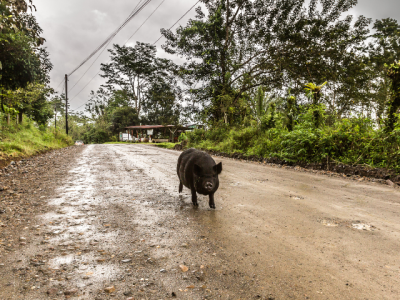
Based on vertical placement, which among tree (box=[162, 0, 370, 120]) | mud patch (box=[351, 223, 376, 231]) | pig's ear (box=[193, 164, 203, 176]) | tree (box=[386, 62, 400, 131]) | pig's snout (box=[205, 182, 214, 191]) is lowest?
mud patch (box=[351, 223, 376, 231])

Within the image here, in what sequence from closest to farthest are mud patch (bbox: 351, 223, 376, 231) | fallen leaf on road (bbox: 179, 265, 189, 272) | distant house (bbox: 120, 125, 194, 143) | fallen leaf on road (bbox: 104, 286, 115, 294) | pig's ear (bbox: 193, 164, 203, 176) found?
fallen leaf on road (bbox: 104, 286, 115, 294), fallen leaf on road (bbox: 179, 265, 189, 272), mud patch (bbox: 351, 223, 376, 231), pig's ear (bbox: 193, 164, 203, 176), distant house (bbox: 120, 125, 194, 143)

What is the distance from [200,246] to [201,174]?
1.29m

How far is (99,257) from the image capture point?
2494mm

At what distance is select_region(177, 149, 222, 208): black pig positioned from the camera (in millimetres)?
3756

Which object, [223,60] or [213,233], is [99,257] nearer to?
[213,233]

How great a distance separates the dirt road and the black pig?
1.25 ft

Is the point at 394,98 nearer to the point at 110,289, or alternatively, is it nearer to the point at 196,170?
the point at 196,170

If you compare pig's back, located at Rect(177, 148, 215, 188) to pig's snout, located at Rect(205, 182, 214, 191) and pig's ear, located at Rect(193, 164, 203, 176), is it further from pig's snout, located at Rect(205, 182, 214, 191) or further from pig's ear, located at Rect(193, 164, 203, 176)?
pig's snout, located at Rect(205, 182, 214, 191)

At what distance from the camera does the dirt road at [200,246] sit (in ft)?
6.60

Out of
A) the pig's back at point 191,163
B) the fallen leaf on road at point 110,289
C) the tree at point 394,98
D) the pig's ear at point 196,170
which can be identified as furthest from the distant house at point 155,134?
the fallen leaf on road at point 110,289

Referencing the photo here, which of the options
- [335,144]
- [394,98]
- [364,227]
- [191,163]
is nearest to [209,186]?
[191,163]

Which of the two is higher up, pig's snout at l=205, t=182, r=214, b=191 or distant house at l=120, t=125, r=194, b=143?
distant house at l=120, t=125, r=194, b=143

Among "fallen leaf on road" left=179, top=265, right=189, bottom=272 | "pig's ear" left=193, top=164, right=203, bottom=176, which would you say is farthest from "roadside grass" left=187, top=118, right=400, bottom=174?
"fallen leaf on road" left=179, top=265, right=189, bottom=272

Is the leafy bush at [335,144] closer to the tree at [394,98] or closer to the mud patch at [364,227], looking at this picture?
the tree at [394,98]
